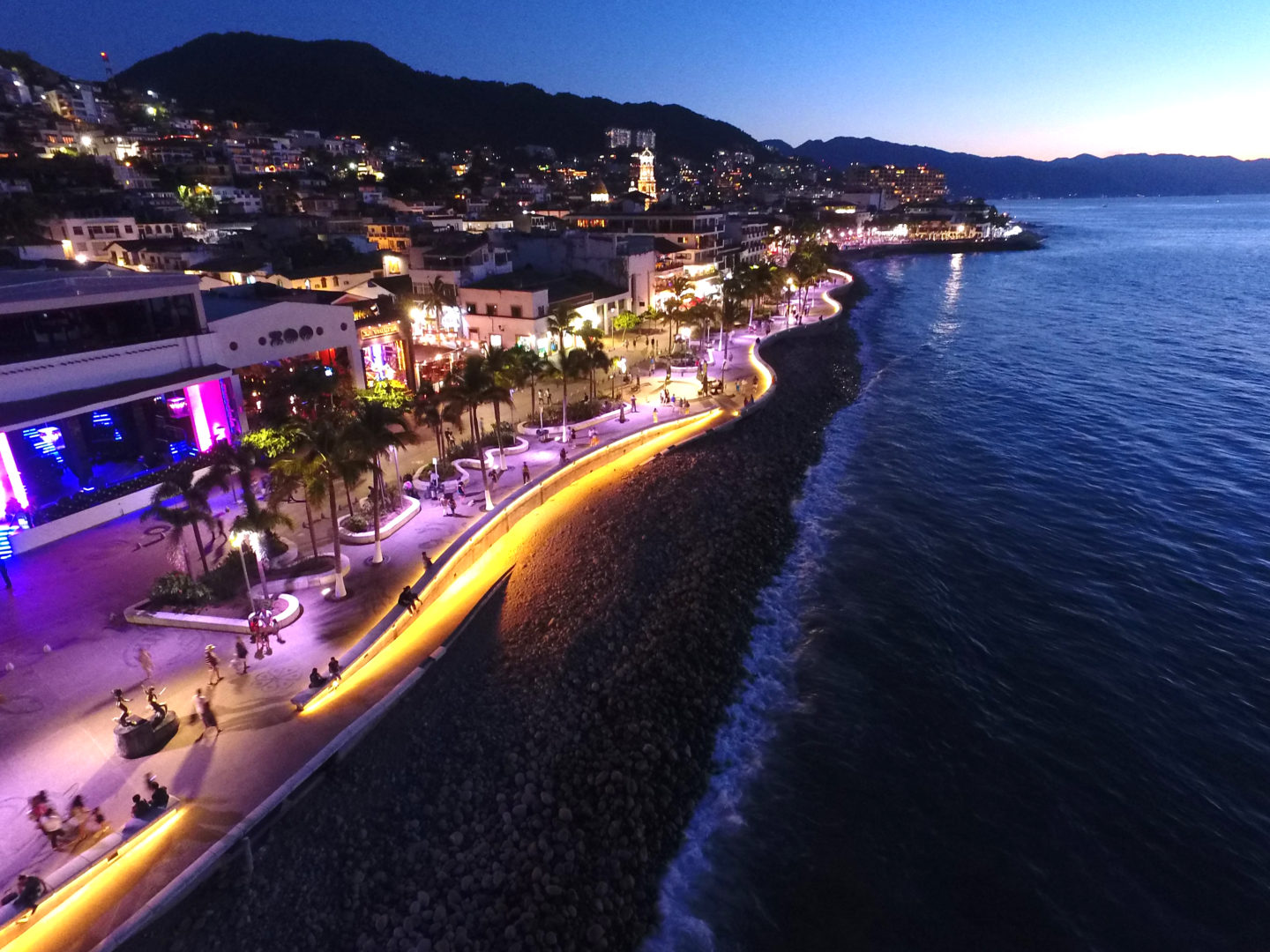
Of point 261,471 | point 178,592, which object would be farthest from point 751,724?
point 261,471

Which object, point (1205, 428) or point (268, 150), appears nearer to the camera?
point (1205, 428)

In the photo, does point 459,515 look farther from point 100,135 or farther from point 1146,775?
point 100,135

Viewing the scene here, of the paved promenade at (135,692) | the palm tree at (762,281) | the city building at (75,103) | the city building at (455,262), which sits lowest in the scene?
the paved promenade at (135,692)

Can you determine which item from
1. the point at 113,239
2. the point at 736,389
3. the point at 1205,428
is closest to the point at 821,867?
the point at 736,389

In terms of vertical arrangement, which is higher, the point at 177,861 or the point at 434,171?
the point at 434,171

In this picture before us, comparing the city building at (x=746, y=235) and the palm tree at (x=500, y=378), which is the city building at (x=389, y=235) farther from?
the palm tree at (x=500, y=378)

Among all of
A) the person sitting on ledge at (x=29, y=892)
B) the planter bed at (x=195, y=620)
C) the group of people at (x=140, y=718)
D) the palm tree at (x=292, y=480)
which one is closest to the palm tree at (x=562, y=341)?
the palm tree at (x=292, y=480)
